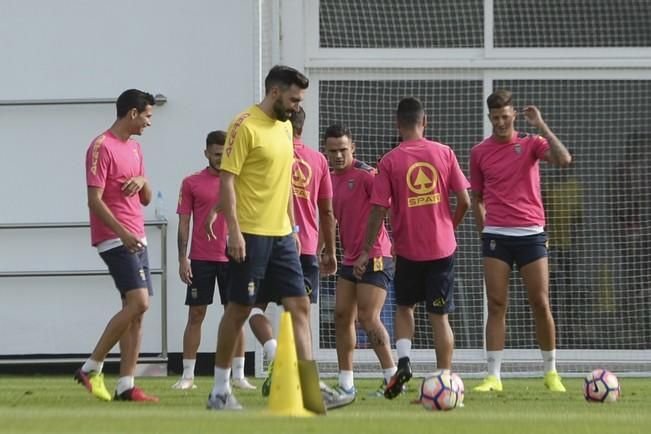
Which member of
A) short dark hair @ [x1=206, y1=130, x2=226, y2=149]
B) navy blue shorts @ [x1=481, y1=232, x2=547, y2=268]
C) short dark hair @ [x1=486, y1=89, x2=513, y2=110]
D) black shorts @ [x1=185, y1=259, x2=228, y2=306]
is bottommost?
black shorts @ [x1=185, y1=259, x2=228, y2=306]

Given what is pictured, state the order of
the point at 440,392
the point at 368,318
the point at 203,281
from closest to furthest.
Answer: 1. the point at 440,392
2. the point at 368,318
3. the point at 203,281

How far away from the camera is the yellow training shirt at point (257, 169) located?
739cm

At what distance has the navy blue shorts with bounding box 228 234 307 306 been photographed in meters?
7.38

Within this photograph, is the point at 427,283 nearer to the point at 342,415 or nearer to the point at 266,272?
the point at 266,272

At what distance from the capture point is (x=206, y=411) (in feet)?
24.1

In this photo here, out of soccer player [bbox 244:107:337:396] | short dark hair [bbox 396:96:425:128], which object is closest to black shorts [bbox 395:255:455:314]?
soccer player [bbox 244:107:337:396]

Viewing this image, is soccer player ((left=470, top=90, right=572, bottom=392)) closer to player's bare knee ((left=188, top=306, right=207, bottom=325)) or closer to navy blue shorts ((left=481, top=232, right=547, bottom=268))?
navy blue shorts ((left=481, top=232, right=547, bottom=268))

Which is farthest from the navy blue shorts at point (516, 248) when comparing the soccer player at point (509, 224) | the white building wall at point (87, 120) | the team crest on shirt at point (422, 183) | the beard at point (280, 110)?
the white building wall at point (87, 120)

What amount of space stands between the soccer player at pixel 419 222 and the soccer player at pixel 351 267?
29 cm

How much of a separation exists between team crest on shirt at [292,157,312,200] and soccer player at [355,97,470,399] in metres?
0.48

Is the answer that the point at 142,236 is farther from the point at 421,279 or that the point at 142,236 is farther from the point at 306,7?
the point at 306,7

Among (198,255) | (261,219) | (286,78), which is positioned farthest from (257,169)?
(198,255)

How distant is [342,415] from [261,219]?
46.4 inches

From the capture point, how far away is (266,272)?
24.8 ft
